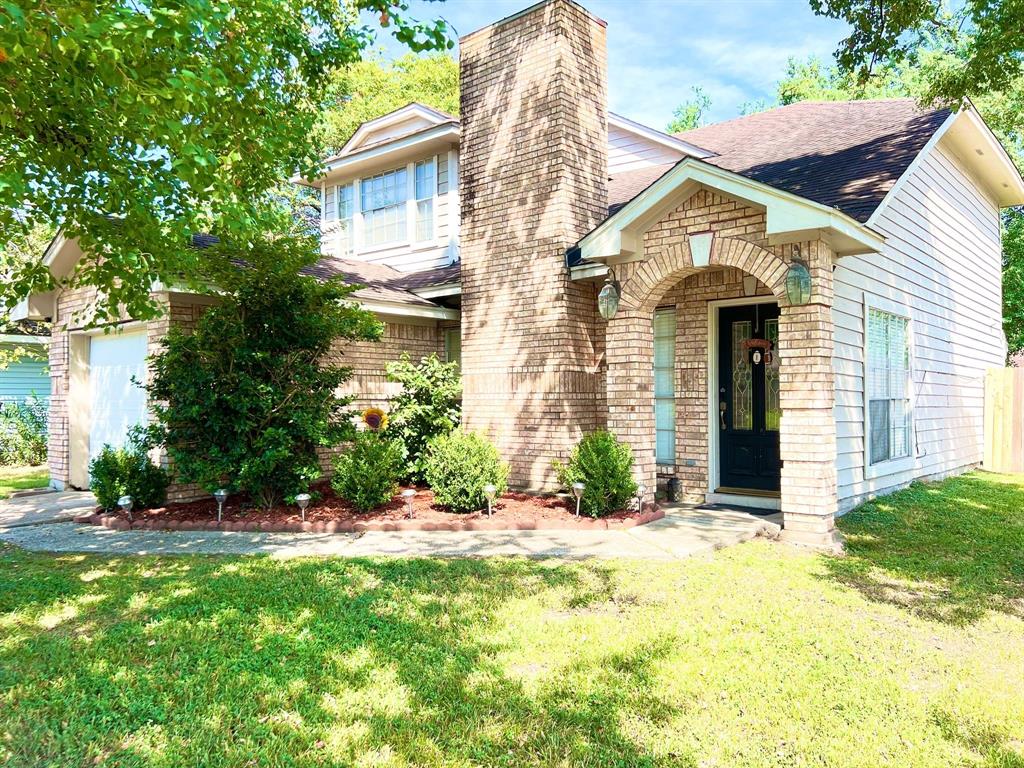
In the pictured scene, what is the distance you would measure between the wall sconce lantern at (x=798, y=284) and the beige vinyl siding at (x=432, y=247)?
6973mm

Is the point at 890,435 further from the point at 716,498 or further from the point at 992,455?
the point at 992,455

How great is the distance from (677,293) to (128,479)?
7.22 m

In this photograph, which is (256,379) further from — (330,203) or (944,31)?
(944,31)

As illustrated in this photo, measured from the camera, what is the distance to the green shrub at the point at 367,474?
7.78 metres

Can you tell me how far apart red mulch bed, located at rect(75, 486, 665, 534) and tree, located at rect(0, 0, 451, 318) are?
2479mm

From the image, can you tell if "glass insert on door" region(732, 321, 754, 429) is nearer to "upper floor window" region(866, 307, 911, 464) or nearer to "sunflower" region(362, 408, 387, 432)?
"upper floor window" region(866, 307, 911, 464)

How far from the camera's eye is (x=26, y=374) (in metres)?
17.2

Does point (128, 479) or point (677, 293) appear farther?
point (677, 293)

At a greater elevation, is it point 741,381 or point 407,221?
point 407,221

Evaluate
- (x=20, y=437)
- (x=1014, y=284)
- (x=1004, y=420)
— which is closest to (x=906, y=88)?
(x=1014, y=284)

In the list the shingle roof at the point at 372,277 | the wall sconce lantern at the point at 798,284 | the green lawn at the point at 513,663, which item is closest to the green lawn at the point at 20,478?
the shingle roof at the point at 372,277

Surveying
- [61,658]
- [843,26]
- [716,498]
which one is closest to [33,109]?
[61,658]

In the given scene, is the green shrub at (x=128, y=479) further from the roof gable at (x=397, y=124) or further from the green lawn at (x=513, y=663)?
the roof gable at (x=397, y=124)

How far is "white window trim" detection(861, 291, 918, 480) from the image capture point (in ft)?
26.7
